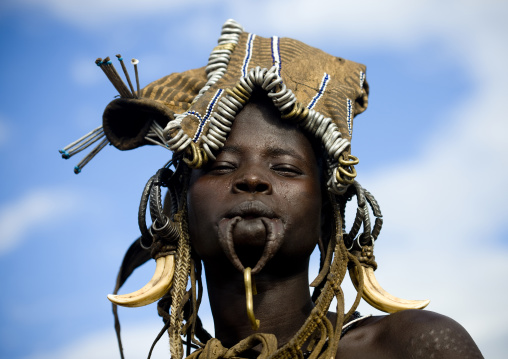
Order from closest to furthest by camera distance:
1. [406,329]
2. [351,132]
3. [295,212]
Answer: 1. [406,329]
2. [295,212]
3. [351,132]

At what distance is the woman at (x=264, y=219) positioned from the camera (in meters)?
3.63

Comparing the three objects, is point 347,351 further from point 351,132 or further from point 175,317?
point 351,132

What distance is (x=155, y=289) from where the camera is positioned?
13.0ft

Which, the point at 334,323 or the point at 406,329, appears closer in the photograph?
the point at 406,329

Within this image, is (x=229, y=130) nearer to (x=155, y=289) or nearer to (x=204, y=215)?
(x=204, y=215)

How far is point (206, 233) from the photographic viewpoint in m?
3.82

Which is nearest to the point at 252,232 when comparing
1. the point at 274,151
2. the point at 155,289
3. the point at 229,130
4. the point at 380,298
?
the point at 274,151

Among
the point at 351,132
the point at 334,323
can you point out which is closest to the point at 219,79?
the point at 351,132

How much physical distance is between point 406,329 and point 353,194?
3.07ft

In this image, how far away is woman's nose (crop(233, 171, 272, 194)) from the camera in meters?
3.73

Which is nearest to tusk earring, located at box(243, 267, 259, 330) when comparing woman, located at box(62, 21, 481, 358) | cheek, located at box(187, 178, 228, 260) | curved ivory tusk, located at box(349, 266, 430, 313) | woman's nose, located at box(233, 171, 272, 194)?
woman, located at box(62, 21, 481, 358)

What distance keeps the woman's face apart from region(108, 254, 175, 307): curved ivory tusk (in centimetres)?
20

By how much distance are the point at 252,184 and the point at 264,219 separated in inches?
7.1

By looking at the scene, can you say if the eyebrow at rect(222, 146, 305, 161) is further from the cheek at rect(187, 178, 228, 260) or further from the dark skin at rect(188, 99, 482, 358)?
the cheek at rect(187, 178, 228, 260)
